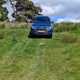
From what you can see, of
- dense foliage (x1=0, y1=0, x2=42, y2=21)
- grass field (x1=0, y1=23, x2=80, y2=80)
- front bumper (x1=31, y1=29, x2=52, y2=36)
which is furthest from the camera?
dense foliage (x1=0, y1=0, x2=42, y2=21)

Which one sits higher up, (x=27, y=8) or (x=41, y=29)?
(x=41, y=29)

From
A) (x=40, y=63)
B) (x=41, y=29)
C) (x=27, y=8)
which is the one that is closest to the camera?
(x=40, y=63)

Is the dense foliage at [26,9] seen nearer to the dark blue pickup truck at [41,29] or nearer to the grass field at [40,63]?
the dark blue pickup truck at [41,29]

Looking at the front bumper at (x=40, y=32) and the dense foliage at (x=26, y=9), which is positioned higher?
the front bumper at (x=40, y=32)

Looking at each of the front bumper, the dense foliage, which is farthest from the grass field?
the dense foliage

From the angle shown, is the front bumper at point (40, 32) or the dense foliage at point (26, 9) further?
the dense foliage at point (26, 9)

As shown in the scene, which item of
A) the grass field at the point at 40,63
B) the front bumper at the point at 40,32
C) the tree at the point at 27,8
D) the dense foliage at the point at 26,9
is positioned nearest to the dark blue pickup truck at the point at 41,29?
the front bumper at the point at 40,32

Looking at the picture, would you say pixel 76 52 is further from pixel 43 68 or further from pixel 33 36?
pixel 33 36

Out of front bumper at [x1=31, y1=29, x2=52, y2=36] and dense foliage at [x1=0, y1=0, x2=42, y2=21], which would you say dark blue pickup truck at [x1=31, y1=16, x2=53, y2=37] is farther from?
dense foliage at [x1=0, y1=0, x2=42, y2=21]

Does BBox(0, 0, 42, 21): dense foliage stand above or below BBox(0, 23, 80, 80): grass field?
below

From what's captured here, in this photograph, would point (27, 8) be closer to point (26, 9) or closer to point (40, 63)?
point (26, 9)

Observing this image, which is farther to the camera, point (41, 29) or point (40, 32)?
point (41, 29)

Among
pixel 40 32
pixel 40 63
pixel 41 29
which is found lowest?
pixel 40 32

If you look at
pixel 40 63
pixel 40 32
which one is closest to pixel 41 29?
pixel 40 32
